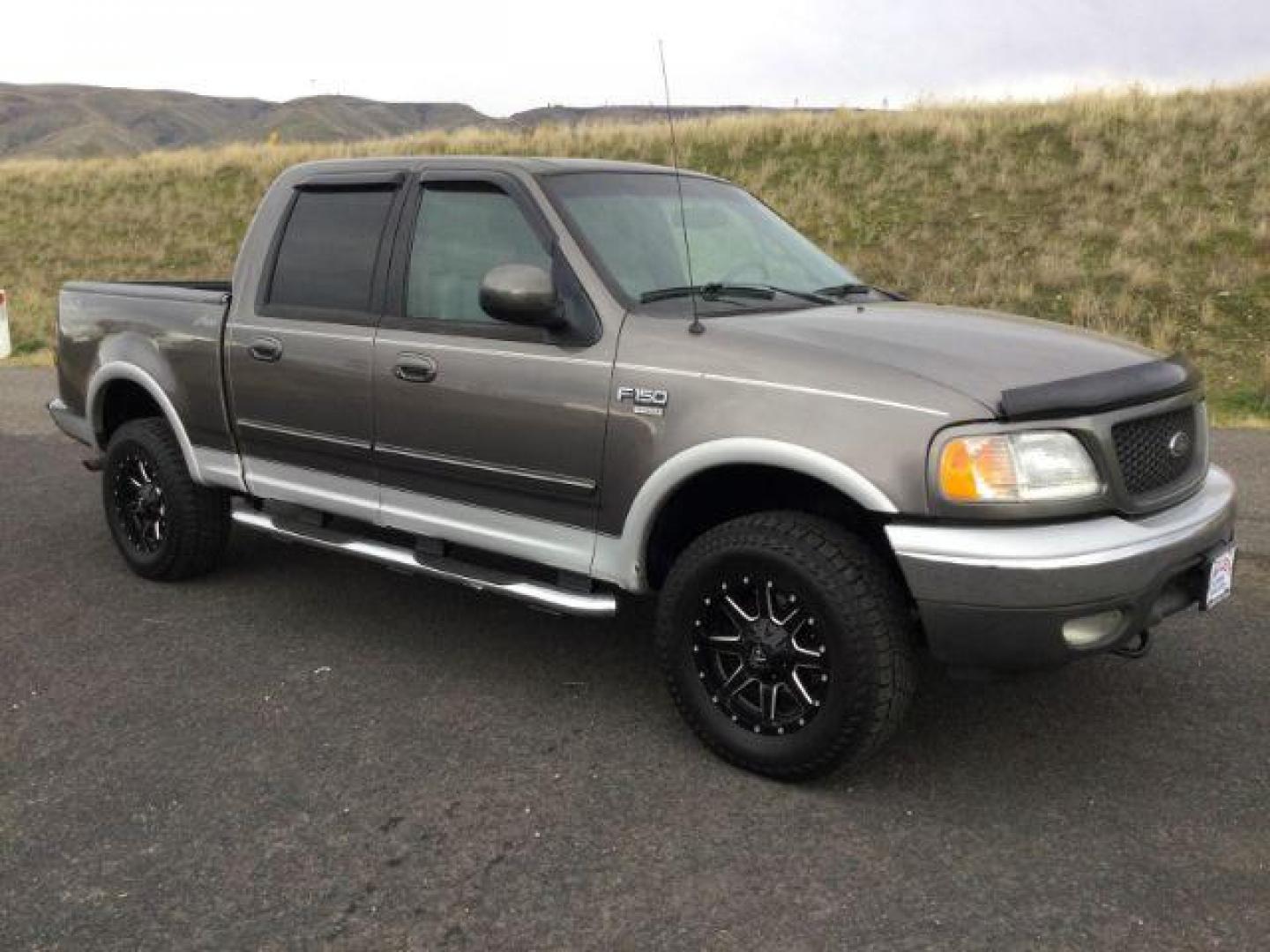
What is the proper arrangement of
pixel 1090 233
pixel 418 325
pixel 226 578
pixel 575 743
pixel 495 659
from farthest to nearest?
1. pixel 1090 233
2. pixel 226 578
3. pixel 495 659
4. pixel 418 325
5. pixel 575 743

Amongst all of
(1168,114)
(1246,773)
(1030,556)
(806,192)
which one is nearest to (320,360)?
(1030,556)

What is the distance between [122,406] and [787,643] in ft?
12.9

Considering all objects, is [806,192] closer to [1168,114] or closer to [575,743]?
[1168,114]

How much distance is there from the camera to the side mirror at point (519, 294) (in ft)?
12.1

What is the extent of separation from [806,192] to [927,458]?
1842 cm

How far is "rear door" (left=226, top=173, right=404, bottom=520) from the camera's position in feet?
14.6

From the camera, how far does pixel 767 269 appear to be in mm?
4371

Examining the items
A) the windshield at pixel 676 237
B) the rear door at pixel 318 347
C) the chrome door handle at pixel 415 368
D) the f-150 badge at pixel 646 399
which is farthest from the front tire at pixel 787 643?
the rear door at pixel 318 347

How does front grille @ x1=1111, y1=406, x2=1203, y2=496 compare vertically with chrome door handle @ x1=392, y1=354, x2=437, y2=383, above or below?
below

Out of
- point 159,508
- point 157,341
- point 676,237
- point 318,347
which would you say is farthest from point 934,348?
point 159,508

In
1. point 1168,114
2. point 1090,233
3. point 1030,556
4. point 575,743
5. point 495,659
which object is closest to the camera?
point 1030,556

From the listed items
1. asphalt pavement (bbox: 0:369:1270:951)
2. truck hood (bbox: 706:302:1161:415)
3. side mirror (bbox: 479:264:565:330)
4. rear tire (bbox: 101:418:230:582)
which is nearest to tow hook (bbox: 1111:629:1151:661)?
asphalt pavement (bbox: 0:369:1270:951)

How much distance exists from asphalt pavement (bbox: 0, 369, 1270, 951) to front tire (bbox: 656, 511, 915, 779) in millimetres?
169

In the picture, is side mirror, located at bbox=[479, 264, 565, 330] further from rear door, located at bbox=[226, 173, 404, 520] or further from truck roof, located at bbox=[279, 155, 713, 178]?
rear door, located at bbox=[226, 173, 404, 520]
